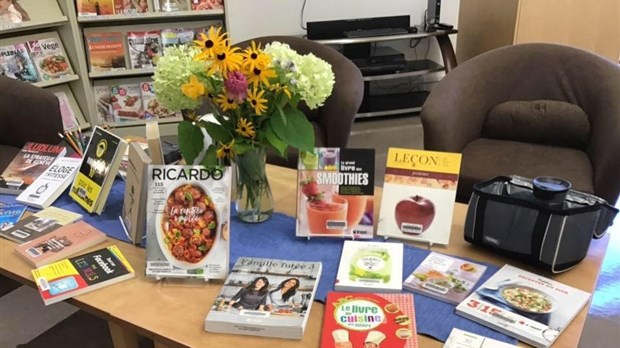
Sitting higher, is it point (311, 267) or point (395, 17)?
point (395, 17)

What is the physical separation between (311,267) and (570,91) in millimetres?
1584

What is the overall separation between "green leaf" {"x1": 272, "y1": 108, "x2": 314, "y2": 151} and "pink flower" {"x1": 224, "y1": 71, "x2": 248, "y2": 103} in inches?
4.4

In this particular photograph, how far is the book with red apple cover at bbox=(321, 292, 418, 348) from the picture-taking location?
41.9 inches

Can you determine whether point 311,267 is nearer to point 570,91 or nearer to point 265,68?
point 265,68

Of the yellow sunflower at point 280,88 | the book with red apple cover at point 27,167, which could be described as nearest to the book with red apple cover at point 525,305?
the yellow sunflower at point 280,88

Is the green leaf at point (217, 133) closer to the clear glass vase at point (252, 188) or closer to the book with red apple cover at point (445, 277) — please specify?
the clear glass vase at point (252, 188)

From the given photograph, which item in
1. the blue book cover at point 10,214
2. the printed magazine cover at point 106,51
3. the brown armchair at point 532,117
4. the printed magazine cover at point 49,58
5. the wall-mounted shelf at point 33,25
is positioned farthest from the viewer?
the printed magazine cover at point 106,51

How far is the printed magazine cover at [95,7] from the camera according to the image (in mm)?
3320

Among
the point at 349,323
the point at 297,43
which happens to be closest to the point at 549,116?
the point at 297,43

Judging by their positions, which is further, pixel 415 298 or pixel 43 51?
pixel 43 51

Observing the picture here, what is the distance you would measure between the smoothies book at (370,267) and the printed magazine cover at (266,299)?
0.07 m

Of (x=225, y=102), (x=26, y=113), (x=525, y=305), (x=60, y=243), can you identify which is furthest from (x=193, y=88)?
(x=26, y=113)

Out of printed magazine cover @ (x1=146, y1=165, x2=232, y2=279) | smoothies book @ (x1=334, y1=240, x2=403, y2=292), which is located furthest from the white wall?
smoothies book @ (x1=334, y1=240, x2=403, y2=292)

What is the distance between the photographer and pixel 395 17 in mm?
3889
